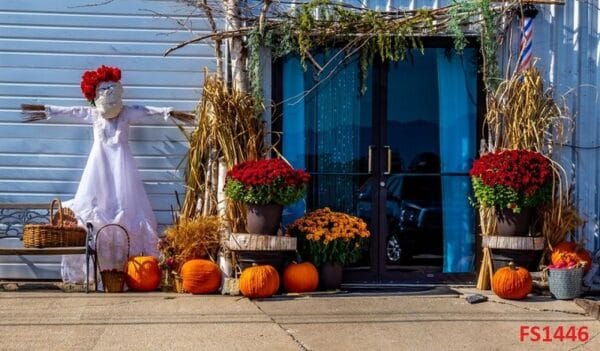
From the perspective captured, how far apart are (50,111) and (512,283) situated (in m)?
4.68

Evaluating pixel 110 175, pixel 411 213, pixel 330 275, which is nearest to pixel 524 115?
pixel 411 213

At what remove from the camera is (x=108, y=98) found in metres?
8.22

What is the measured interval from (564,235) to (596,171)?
2.81 feet

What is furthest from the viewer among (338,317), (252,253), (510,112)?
(510,112)

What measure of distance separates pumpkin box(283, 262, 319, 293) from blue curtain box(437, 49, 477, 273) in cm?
160

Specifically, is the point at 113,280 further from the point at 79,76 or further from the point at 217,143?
the point at 79,76

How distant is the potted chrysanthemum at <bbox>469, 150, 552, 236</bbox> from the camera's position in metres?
7.73

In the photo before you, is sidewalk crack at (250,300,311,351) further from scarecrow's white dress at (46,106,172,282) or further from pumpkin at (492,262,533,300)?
pumpkin at (492,262,533,300)

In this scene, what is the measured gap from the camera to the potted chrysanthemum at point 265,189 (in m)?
7.60

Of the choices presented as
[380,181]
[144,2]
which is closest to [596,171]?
[380,181]

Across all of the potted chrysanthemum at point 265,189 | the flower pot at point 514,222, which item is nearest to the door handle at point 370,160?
the potted chrysanthemum at point 265,189

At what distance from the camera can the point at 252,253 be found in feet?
25.5

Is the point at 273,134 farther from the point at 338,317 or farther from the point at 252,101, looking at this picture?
the point at 338,317

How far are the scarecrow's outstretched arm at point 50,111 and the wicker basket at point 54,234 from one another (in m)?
0.92
